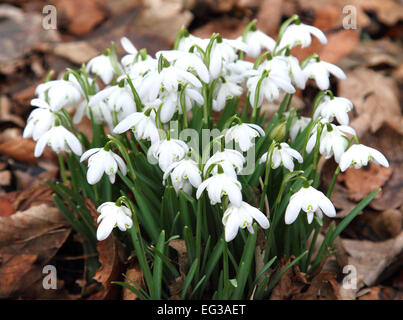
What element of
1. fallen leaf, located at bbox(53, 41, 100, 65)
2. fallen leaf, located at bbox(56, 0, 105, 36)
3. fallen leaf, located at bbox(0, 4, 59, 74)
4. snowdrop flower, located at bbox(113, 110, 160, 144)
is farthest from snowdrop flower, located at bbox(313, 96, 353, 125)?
fallen leaf, located at bbox(56, 0, 105, 36)

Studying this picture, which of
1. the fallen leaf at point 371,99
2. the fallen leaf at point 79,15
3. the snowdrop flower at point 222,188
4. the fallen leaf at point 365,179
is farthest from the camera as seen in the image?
the fallen leaf at point 79,15

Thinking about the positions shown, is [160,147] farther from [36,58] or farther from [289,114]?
[36,58]

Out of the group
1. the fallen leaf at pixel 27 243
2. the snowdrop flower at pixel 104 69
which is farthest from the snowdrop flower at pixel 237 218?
the fallen leaf at pixel 27 243

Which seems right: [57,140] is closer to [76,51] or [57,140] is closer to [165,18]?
[76,51]

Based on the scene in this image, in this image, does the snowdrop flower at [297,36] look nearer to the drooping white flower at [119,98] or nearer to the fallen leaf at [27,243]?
the drooping white flower at [119,98]

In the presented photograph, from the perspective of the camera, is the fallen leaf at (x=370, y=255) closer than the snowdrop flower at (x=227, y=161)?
No

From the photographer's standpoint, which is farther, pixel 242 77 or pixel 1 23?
pixel 1 23
